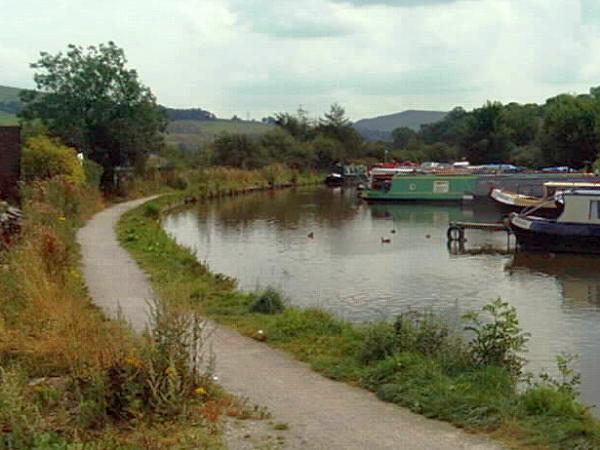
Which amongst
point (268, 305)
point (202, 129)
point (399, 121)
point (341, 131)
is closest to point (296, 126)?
point (341, 131)

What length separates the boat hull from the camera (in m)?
28.6

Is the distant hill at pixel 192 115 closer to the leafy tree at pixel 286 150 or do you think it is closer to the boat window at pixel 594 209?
the leafy tree at pixel 286 150

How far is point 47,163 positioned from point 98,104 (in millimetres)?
10497

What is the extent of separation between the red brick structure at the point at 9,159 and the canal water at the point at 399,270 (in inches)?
221

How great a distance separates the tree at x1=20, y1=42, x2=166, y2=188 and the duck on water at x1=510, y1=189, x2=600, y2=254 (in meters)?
19.8

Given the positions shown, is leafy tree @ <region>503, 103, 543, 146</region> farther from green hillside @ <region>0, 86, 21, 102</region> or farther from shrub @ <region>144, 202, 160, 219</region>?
green hillside @ <region>0, 86, 21, 102</region>

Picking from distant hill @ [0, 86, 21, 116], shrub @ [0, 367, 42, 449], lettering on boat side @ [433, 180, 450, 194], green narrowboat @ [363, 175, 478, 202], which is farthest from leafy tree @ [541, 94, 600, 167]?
shrub @ [0, 367, 42, 449]

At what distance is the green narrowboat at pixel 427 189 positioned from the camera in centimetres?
5456

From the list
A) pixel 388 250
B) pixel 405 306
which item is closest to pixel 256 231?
pixel 388 250

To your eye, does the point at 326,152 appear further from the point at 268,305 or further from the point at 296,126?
the point at 268,305

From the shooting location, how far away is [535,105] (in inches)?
4080

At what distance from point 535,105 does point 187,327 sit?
9997 cm

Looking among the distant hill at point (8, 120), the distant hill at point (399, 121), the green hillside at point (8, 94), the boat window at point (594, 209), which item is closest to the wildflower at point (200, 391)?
the boat window at point (594, 209)

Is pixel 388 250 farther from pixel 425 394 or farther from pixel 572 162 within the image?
pixel 572 162
